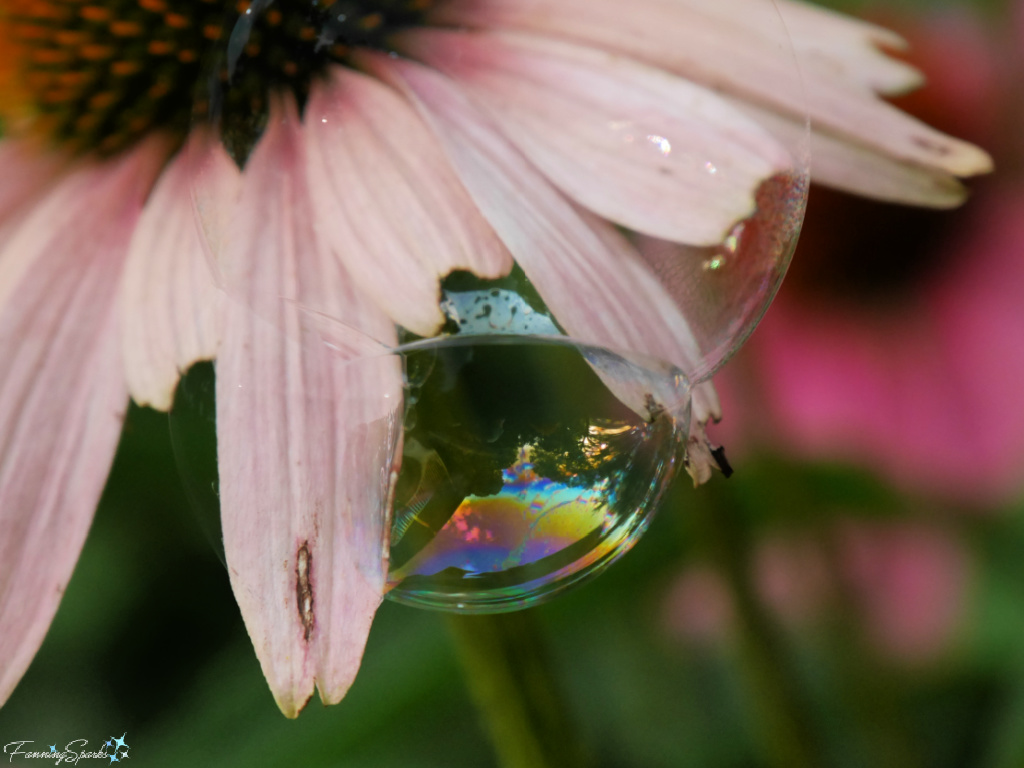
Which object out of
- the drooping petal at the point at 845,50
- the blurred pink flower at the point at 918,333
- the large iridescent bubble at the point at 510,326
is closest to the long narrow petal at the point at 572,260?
the large iridescent bubble at the point at 510,326

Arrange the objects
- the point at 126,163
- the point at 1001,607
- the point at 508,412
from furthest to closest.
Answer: the point at 1001,607
the point at 126,163
the point at 508,412

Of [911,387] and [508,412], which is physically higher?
[508,412]

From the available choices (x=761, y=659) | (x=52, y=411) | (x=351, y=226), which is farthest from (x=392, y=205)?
(x=761, y=659)

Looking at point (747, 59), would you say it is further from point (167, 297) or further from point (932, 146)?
point (167, 297)

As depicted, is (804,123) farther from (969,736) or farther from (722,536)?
(969,736)

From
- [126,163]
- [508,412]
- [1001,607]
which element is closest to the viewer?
[508,412]

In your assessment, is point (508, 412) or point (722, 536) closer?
point (508, 412)

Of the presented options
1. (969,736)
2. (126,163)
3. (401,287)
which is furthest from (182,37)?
(969,736)

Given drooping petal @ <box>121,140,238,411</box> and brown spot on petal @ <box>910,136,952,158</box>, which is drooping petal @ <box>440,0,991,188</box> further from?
drooping petal @ <box>121,140,238,411</box>

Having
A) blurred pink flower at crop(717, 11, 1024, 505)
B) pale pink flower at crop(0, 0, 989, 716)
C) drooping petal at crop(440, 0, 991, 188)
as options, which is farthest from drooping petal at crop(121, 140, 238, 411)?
blurred pink flower at crop(717, 11, 1024, 505)
